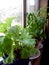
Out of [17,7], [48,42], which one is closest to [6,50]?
[17,7]

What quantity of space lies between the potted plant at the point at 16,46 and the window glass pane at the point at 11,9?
0.73 meters

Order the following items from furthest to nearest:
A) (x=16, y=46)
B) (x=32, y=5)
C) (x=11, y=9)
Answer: (x=32, y=5) < (x=11, y=9) < (x=16, y=46)

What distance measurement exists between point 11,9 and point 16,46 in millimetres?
929

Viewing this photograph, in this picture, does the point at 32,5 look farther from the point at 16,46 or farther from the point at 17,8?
the point at 16,46

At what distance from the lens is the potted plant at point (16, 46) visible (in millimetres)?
1078

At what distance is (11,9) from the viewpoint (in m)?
2.00

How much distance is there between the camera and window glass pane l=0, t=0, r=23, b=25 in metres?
1.89

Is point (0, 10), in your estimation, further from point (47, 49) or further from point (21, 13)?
point (47, 49)

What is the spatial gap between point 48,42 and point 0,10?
84cm

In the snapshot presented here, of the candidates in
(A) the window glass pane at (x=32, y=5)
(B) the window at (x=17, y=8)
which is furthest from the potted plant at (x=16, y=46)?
(A) the window glass pane at (x=32, y=5)

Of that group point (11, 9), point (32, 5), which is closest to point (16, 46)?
point (11, 9)

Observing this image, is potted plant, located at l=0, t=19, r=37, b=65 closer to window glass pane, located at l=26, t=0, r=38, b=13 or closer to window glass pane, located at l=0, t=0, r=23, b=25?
window glass pane, located at l=0, t=0, r=23, b=25

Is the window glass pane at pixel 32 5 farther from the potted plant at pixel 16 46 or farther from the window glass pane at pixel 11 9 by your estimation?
the potted plant at pixel 16 46

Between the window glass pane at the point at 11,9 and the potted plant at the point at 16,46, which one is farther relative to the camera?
the window glass pane at the point at 11,9
